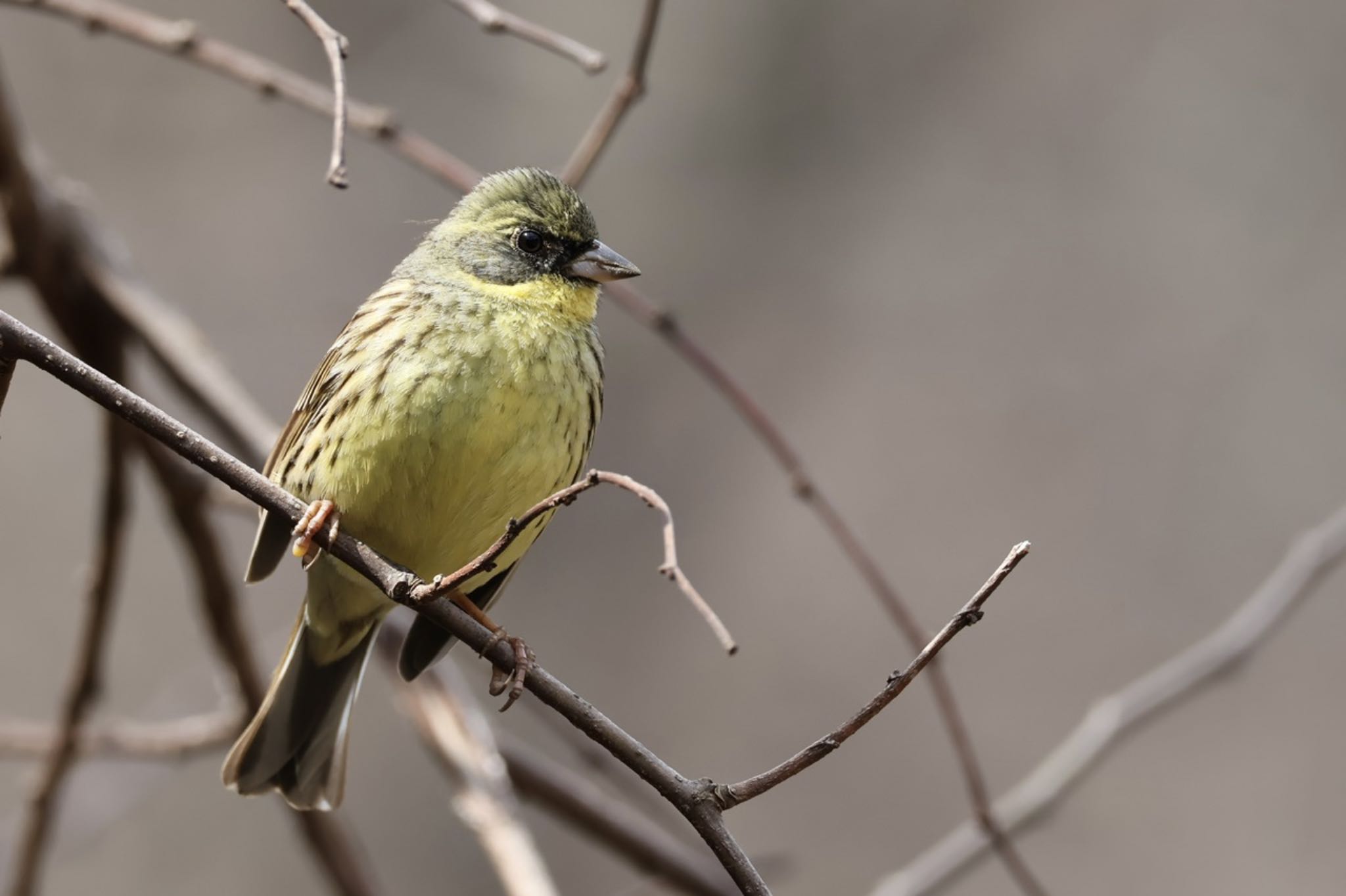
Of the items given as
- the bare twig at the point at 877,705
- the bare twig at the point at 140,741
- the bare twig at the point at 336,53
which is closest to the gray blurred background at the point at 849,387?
the bare twig at the point at 140,741

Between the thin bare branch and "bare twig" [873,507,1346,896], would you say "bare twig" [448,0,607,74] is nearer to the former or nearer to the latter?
the thin bare branch

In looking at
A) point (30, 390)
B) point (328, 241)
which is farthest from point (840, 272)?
point (30, 390)

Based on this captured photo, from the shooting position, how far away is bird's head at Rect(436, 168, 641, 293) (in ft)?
10.9

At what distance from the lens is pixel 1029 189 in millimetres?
7375

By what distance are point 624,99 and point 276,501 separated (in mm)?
1366

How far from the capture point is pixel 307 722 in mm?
3338

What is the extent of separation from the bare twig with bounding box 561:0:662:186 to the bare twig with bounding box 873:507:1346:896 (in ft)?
5.43

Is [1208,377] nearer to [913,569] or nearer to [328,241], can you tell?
[913,569]

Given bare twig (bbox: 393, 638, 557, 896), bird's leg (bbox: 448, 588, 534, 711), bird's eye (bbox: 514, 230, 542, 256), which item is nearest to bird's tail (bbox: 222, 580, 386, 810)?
bare twig (bbox: 393, 638, 557, 896)

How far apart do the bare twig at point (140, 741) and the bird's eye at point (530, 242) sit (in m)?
1.45

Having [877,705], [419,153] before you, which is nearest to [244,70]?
[419,153]

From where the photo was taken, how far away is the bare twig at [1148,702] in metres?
3.36

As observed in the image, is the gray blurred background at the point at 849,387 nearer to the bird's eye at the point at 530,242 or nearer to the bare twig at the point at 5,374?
the bird's eye at the point at 530,242

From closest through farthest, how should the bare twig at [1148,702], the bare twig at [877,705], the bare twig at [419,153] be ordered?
the bare twig at [877,705] < the bare twig at [419,153] < the bare twig at [1148,702]
